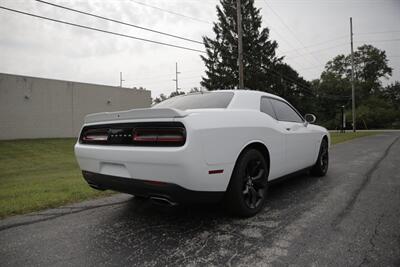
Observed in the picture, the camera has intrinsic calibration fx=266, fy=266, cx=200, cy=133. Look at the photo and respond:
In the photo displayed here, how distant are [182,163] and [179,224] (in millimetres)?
926

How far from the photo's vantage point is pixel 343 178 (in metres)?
5.06

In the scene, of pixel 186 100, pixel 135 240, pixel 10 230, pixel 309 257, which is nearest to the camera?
A: pixel 309 257

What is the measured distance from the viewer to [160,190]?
245 centimetres

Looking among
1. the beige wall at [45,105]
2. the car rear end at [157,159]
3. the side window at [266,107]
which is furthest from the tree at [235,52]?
the car rear end at [157,159]

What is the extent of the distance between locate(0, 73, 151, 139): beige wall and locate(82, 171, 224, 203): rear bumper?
1906cm

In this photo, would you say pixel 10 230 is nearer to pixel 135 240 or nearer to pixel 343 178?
pixel 135 240

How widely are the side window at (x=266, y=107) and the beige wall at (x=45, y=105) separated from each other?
64.2ft

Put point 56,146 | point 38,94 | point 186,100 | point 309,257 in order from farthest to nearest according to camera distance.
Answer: point 38,94 → point 56,146 → point 186,100 → point 309,257

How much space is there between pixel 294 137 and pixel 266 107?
705 mm

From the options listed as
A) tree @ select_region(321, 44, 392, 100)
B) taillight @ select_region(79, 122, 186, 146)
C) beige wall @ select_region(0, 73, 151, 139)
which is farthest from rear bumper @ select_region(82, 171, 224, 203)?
tree @ select_region(321, 44, 392, 100)

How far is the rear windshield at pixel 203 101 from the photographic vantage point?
321cm

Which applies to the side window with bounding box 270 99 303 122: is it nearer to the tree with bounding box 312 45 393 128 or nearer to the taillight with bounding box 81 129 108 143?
the taillight with bounding box 81 129 108 143

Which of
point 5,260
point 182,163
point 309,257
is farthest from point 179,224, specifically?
point 5,260

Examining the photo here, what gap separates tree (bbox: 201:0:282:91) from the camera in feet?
98.4
